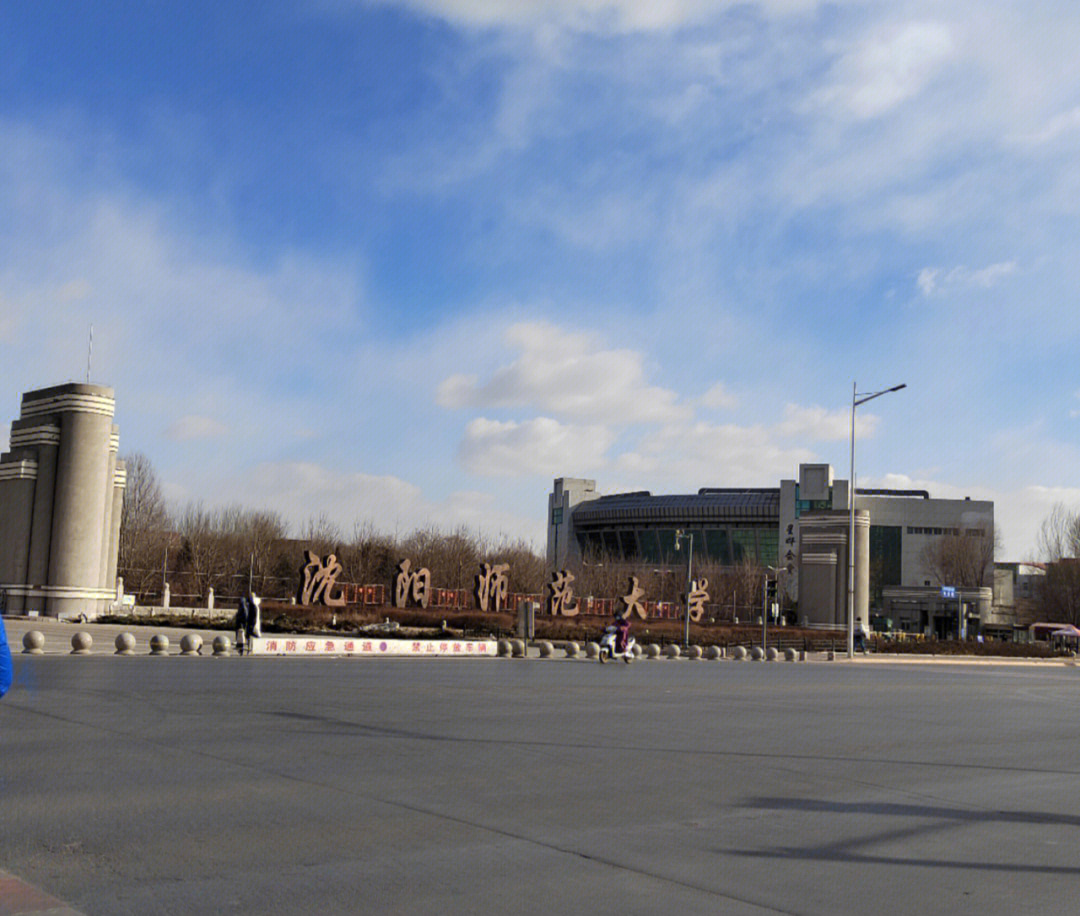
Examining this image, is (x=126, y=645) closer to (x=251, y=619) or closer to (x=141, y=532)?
(x=251, y=619)

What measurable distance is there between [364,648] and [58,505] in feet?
83.8

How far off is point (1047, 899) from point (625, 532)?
141253 millimetres

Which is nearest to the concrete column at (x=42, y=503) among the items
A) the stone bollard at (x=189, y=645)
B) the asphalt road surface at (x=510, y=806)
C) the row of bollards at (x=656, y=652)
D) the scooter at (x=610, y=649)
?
the row of bollards at (x=656, y=652)

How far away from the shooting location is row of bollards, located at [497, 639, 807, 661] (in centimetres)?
3622

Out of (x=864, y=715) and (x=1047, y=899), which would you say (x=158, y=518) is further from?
(x=1047, y=899)

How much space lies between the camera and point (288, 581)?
8719 centimetres

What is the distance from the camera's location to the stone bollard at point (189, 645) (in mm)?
28438

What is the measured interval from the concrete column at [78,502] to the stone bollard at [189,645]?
24.9 m

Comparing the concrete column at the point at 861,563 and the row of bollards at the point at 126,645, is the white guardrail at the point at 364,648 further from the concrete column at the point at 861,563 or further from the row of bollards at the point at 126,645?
the concrete column at the point at 861,563

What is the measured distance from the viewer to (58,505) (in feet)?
170

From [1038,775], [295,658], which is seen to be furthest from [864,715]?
[295,658]

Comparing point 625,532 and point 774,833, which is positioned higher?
point 625,532

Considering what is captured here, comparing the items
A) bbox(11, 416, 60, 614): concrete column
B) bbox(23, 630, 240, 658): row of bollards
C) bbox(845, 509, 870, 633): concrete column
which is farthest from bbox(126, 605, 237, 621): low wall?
bbox(845, 509, 870, 633): concrete column

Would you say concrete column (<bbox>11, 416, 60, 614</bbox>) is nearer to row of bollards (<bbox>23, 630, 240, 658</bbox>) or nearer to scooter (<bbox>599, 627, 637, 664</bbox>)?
row of bollards (<bbox>23, 630, 240, 658</bbox>)
